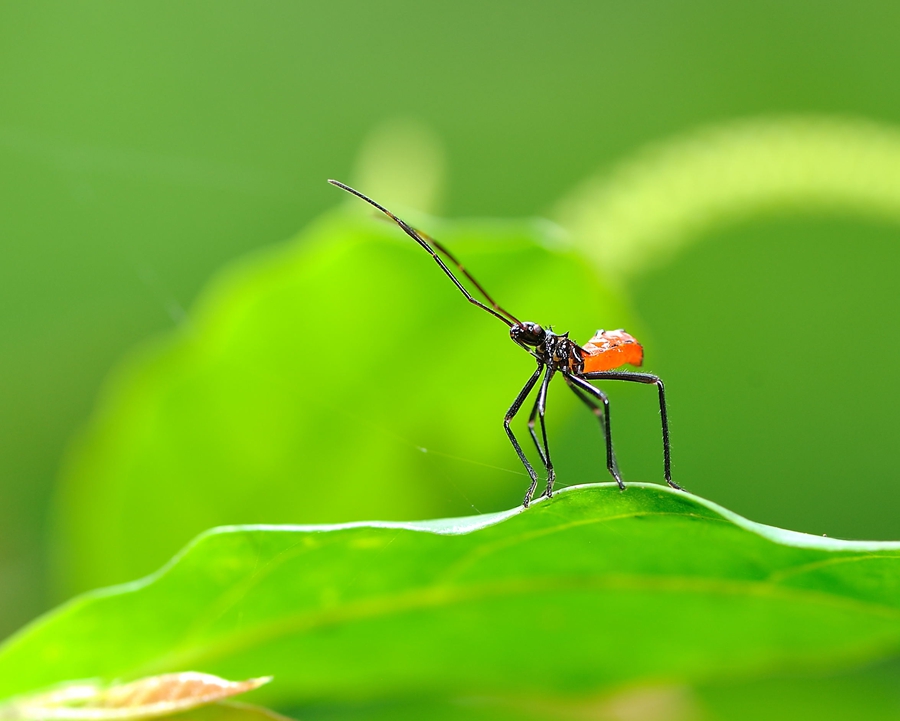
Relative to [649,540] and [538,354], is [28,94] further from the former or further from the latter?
[649,540]

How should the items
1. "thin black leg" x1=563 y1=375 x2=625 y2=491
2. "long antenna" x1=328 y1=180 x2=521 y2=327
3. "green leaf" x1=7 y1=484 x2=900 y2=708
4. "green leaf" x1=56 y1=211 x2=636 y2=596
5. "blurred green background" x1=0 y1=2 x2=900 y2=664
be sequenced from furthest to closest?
Result: "blurred green background" x1=0 y1=2 x2=900 y2=664 → "green leaf" x1=56 y1=211 x2=636 y2=596 → "long antenna" x1=328 y1=180 x2=521 y2=327 → "thin black leg" x1=563 y1=375 x2=625 y2=491 → "green leaf" x1=7 y1=484 x2=900 y2=708

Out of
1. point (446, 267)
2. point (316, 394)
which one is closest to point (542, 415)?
point (446, 267)

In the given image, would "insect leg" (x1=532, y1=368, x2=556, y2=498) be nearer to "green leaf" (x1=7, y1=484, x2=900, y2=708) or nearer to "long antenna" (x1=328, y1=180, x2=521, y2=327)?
"long antenna" (x1=328, y1=180, x2=521, y2=327)

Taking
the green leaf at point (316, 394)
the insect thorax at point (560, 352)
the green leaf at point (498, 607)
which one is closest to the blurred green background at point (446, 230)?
the green leaf at point (316, 394)

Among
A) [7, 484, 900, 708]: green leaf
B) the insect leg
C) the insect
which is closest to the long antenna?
the insect

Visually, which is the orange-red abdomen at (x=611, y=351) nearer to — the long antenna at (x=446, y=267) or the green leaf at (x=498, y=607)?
the long antenna at (x=446, y=267)

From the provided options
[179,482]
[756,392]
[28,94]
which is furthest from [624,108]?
[179,482]
